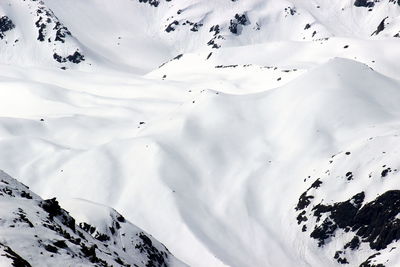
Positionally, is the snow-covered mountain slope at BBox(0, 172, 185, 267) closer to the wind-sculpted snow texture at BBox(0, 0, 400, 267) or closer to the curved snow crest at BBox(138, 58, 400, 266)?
the wind-sculpted snow texture at BBox(0, 0, 400, 267)

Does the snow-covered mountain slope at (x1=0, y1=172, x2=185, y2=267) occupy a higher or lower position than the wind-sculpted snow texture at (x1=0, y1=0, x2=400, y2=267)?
lower

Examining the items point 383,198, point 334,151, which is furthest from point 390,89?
point 383,198

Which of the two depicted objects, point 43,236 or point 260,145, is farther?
point 260,145

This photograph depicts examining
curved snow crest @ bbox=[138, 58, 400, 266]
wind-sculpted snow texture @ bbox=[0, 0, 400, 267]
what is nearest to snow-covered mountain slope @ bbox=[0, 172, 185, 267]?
wind-sculpted snow texture @ bbox=[0, 0, 400, 267]

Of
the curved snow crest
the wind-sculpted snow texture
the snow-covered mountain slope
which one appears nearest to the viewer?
the snow-covered mountain slope

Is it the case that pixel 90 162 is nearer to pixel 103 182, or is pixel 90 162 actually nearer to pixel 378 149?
pixel 103 182

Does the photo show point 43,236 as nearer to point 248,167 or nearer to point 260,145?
point 248,167

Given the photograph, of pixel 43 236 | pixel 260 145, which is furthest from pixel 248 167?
pixel 43 236

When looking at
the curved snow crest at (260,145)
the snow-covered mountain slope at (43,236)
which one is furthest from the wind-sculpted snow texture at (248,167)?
the snow-covered mountain slope at (43,236)

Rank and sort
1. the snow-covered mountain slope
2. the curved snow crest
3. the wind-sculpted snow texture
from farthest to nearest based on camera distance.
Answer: the curved snow crest
the wind-sculpted snow texture
the snow-covered mountain slope

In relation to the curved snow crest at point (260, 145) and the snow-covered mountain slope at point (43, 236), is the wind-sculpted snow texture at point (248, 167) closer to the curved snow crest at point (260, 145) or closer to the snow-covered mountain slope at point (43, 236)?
the curved snow crest at point (260, 145)

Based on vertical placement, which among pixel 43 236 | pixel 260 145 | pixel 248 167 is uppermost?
pixel 260 145
